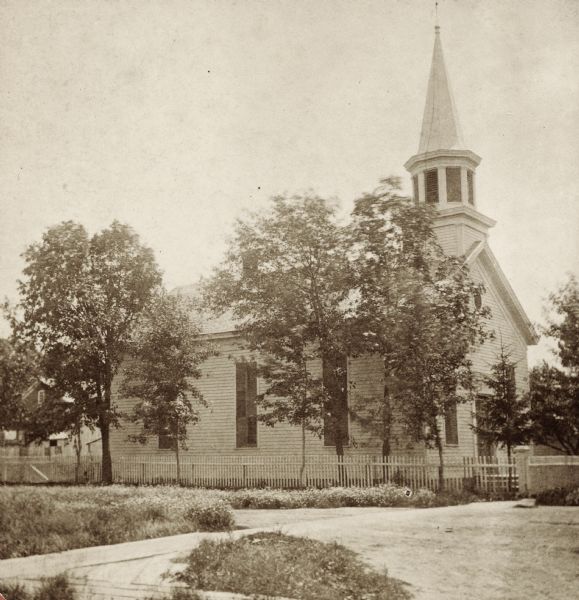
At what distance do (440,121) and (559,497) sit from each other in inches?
581

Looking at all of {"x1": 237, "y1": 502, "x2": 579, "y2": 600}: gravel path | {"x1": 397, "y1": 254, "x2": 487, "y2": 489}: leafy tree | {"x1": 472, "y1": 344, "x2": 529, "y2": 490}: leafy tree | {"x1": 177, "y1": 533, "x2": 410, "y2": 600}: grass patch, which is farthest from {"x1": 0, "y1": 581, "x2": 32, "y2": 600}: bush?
{"x1": 472, "y1": 344, "x2": 529, "y2": 490}: leafy tree

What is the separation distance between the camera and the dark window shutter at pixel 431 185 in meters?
25.6

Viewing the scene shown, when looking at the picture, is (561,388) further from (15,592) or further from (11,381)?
(11,381)

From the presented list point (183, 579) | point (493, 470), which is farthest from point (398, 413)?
point (183, 579)

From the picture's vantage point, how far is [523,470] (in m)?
17.4

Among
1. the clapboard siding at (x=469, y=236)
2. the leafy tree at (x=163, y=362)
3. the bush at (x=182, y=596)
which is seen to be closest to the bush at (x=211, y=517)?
the bush at (x=182, y=596)

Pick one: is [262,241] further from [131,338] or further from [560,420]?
[560,420]

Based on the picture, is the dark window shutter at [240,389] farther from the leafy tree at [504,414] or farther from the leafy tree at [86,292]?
the leafy tree at [504,414]

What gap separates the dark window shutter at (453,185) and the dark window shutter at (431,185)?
42 centimetres

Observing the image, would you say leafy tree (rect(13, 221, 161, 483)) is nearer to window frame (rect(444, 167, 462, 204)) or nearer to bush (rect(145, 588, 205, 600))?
window frame (rect(444, 167, 462, 204))

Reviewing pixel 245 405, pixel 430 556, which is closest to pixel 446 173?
pixel 245 405

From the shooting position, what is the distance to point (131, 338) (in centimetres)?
2352

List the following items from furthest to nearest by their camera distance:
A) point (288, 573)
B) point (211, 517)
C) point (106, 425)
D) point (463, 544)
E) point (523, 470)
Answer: point (106, 425) < point (523, 470) < point (211, 517) < point (463, 544) < point (288, 573)

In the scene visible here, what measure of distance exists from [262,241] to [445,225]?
755cm
